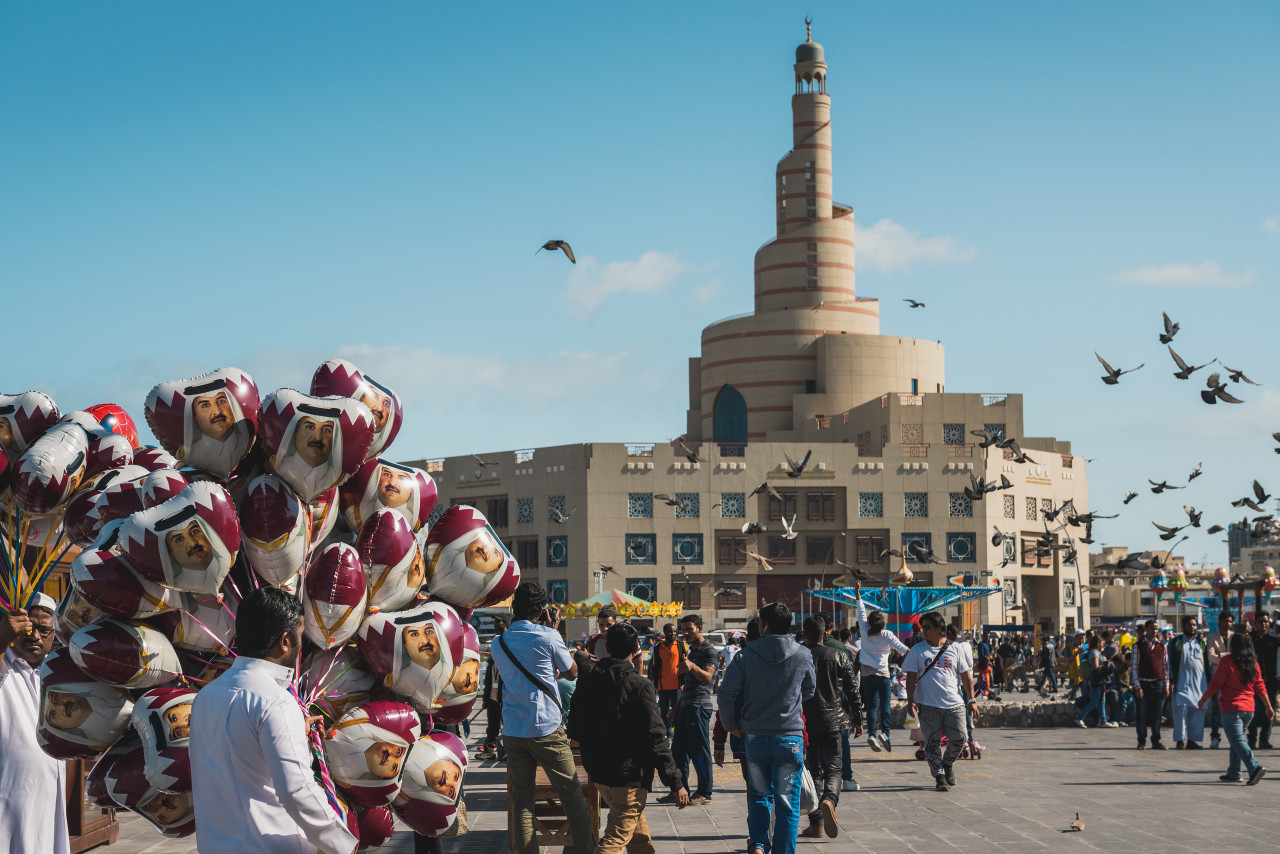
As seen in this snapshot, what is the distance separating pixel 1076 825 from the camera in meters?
10.2

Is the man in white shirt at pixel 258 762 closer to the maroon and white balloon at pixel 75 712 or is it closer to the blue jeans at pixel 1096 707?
the maroon and white balloon at pixel 75 712

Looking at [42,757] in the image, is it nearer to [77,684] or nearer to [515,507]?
[77,684]

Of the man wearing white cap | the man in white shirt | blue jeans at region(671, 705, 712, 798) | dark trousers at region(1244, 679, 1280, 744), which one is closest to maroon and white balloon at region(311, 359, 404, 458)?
the man wearing white cap

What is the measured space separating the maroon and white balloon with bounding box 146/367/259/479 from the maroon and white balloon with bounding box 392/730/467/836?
1.64 meters

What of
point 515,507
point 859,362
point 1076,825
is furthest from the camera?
point 859,362

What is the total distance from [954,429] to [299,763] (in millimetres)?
71093

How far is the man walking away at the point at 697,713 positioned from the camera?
1233 cm

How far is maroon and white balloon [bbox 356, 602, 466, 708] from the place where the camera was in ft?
20.6

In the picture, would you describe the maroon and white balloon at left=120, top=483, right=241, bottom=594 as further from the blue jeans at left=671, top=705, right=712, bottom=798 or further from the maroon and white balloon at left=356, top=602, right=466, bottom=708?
the blue jeans at left=671, top=705, right=712, bottom=798

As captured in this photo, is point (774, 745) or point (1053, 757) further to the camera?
point (1053, 757)

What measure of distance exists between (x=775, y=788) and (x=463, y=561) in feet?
9.19

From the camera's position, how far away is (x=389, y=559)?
6.41 metres

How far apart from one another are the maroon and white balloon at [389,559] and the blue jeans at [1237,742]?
9916 mm

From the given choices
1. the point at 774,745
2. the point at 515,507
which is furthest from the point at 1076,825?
the point at 515,507
